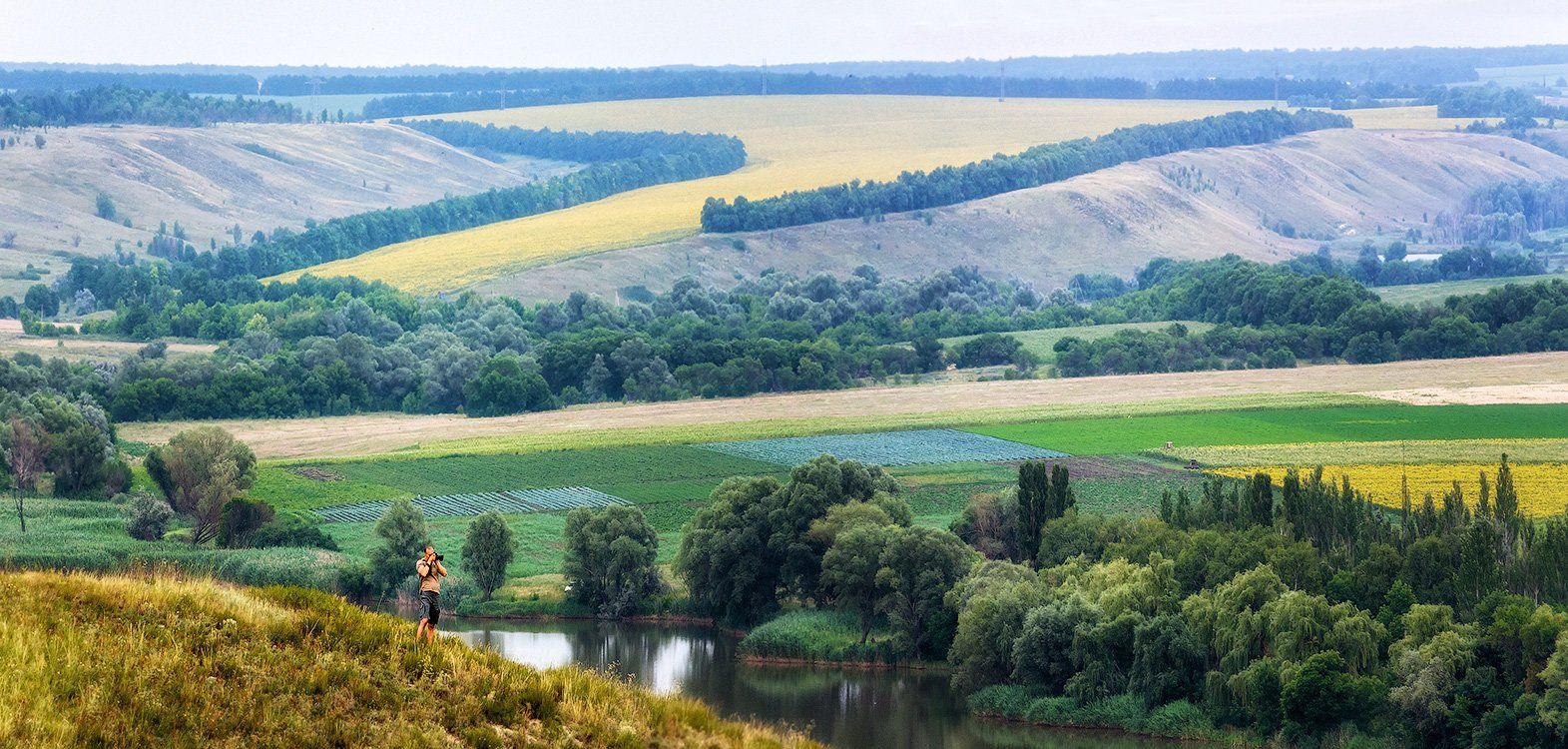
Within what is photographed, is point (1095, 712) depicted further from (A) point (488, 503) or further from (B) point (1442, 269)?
(B) point (1442, 269)

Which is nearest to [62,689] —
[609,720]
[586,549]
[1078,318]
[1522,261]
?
[609,720]

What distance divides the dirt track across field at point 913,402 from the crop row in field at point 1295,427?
5.09 meters

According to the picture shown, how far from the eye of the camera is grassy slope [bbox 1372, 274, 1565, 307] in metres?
164

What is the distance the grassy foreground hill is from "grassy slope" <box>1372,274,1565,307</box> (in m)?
138

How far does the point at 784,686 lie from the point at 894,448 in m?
38.4

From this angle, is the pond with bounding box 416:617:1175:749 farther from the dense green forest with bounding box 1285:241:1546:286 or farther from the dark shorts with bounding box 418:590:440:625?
the dense green forest with bounding box 1285:241:1546:286

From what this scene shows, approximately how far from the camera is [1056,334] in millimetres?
150750

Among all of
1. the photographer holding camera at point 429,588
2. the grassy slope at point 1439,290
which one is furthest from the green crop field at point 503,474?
the grassy slope at point 1439,290

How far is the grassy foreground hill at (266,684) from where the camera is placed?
2706cm

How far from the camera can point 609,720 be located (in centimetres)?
2930

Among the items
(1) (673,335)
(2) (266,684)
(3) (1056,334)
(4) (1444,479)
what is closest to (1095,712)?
(4) (1444,479)

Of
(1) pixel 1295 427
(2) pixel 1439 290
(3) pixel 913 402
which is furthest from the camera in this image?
(2) pixel 1439 290

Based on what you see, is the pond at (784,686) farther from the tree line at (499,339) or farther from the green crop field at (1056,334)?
the green crop field at (1056,334)

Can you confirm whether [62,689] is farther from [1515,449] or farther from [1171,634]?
[1515,449]
